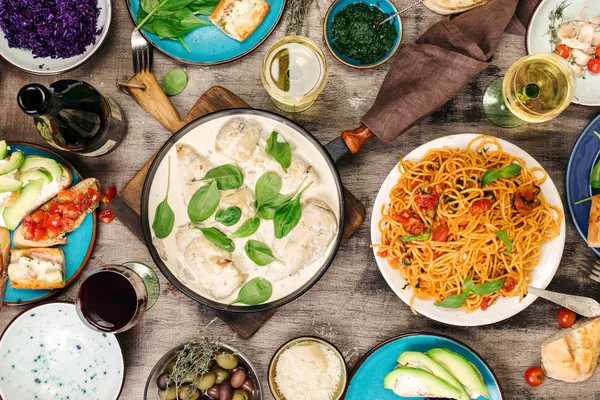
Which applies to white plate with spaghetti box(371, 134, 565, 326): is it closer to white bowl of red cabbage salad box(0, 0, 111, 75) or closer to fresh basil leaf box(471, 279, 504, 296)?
fresh basil leaf box(471, 279, 504, 296)

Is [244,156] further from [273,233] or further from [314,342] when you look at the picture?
[314,342]

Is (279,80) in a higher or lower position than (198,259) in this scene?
higher

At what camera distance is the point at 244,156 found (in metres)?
2.10

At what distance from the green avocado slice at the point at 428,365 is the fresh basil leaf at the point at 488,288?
0.35m

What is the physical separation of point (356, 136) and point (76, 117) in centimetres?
116

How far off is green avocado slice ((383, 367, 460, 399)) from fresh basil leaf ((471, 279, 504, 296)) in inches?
15.4

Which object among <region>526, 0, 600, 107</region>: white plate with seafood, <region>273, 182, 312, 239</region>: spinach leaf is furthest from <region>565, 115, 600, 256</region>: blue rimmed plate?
<region>273, 182, 312, 239</region>: spinach leaf

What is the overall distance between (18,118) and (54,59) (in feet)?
1.19

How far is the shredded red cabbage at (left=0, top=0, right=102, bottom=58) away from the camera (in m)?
2.23

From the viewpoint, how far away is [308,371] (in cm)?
224

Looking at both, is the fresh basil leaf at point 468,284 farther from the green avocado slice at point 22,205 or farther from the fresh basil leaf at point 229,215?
the green avocado slice at point 22,205

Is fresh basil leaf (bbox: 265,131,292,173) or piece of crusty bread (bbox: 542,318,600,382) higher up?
fresh basil leaf (bbox: 265,131,292,173)

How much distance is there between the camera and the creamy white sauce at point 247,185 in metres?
2.13

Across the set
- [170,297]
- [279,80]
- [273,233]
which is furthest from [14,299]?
[279,80]
